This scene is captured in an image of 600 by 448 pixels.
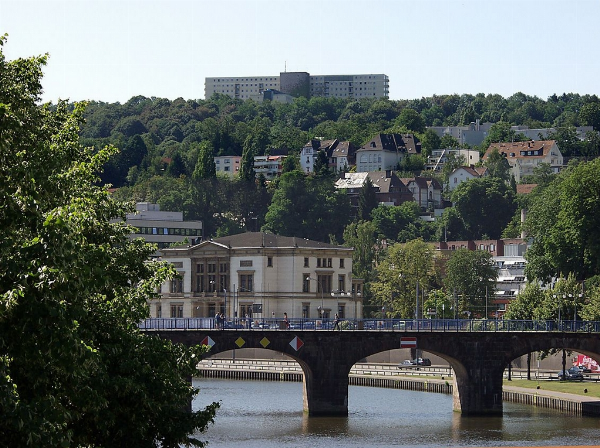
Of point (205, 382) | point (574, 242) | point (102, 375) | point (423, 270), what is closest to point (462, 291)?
point (423, 270)

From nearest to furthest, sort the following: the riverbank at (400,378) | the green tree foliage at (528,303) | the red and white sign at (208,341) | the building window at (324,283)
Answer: the red and white sign at (208,341), the riverbank at (400,378), the green tree foliage at (528,303), the building window at (324,283)

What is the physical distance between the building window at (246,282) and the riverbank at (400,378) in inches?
323

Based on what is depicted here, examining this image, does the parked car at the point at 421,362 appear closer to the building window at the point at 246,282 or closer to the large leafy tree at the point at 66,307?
the building window at the point at 246,282

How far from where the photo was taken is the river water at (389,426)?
8788cm

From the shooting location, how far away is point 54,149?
43.1m

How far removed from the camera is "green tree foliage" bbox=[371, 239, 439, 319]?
187200 mm

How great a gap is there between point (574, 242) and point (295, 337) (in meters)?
63.5

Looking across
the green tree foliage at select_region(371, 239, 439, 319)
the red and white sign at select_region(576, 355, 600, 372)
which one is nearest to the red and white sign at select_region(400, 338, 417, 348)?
the red and white sign at select_region(576, 355, 600, 372)

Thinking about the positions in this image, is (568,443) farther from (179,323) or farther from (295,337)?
(179,323)

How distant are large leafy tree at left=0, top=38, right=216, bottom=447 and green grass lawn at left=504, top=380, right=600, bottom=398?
6397 centimetres

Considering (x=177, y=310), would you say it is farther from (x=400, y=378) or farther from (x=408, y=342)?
(x=408, y=342)

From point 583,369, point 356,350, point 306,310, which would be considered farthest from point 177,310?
point 356,350

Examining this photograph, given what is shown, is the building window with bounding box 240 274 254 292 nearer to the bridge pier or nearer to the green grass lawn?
the green grass lawn

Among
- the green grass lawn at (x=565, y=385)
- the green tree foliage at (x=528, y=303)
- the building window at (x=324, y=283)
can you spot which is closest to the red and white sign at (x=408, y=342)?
the green grass lawn at (x=565, y=385)
